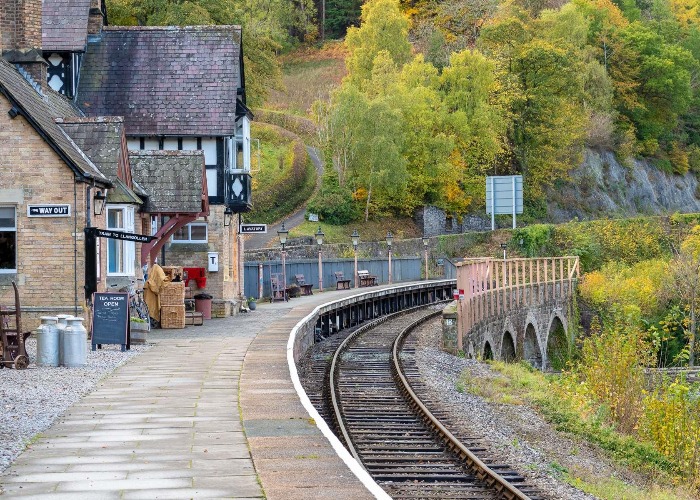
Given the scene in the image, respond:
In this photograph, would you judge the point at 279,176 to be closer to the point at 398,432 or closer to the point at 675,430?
the point at 675,430

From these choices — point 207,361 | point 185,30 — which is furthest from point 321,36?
point 207,361

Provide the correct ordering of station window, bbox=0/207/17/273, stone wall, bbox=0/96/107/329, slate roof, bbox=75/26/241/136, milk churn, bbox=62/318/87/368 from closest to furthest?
milk churn, bbox=62/318/87/368, stone wall, bbox=0/96/107/329, station window, bbox=0/207/17/273, slate roof, bbox=75/26/241/136

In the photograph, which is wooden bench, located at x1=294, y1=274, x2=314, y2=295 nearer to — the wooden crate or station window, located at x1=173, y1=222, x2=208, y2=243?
station window, located at x1=173, y1=222, x2=208, y2=243

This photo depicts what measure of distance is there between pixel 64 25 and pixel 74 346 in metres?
18.5

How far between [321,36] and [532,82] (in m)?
41.9

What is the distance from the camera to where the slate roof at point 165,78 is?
119ft

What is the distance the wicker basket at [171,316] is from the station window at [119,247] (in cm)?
150

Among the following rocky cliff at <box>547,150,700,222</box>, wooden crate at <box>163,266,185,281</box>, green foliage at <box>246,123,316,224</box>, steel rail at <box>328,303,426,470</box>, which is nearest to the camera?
steel rail at <box>328,303,426,470</box>

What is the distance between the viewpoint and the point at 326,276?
51.9 meters

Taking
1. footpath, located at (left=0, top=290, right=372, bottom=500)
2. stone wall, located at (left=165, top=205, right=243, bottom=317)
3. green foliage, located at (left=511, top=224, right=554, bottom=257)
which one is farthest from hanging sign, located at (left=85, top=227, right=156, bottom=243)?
green foliage, located at (left=511, top=224, right=554, bottom=257)

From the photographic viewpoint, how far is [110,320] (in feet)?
73.8

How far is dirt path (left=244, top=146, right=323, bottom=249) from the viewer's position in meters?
57.3

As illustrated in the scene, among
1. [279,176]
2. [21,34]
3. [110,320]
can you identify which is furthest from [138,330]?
[279,176]

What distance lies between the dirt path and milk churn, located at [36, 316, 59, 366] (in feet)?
118
